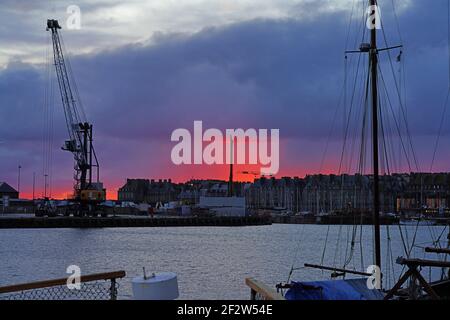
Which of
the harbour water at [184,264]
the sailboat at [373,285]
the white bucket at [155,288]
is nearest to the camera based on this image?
the white bucket at [155,288]

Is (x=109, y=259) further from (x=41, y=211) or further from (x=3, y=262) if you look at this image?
(x=41, y=211)

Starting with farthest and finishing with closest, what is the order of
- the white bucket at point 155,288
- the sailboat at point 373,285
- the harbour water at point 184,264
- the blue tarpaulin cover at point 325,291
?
the harbour water at point 184,264 → the blue tarpaulin cover at point 325,291 → the sailboat at point 373,285 → the white bucket at point 155,288

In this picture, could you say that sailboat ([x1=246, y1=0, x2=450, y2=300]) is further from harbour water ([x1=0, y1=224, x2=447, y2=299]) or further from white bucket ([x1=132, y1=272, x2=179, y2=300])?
harbour water ([x1=0, y1=224, x2=447, y2=299])

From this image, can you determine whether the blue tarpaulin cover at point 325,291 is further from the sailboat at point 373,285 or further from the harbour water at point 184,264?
the harbour water at point 184,264

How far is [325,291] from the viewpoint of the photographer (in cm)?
1362

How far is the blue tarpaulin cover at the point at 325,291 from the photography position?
526 inches

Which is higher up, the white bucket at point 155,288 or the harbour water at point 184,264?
the white bucket at point 155,288

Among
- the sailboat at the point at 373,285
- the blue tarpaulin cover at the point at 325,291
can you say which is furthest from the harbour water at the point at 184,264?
the blue tarpaulin cover at the point at 325,291

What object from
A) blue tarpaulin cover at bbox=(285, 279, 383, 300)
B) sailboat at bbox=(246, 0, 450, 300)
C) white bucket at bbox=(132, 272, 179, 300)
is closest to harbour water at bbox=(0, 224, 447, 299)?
sailboat at bbox=(246, 0, 450, 300)

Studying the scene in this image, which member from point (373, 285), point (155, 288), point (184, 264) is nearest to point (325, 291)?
point (373, 285)

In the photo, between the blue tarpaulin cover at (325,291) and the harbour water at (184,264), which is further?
the harbour water at (184,264)

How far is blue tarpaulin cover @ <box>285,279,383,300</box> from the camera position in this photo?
43.8 feet
